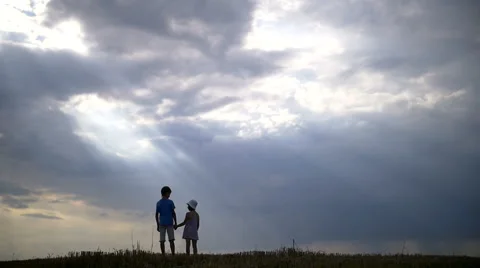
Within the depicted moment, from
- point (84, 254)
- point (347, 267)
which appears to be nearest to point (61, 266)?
point (84, 254)

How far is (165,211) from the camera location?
18641 mm

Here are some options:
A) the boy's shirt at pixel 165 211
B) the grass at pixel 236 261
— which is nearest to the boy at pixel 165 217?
the boy's shirt at pixel 165 211

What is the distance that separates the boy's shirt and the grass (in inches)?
65.4

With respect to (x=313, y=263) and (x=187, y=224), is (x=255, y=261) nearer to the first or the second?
(x=313, y=263)

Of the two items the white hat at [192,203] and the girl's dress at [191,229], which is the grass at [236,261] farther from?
the white hat at [192,203]

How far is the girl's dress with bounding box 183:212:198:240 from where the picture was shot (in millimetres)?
19078

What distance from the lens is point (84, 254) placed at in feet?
57.0

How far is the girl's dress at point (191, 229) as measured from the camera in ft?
62.6

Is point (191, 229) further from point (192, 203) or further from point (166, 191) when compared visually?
point (166, 191)

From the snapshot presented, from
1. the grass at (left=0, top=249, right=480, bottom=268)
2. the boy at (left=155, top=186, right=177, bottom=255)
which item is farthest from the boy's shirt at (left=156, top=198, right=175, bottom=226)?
the grass at (left=0, top=249, right=480, bottom=268)

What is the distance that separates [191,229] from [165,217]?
116 cm

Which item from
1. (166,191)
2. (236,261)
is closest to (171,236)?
(166,191)

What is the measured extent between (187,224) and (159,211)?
3.99 ft

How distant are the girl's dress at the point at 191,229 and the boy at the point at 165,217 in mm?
505
